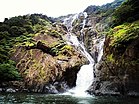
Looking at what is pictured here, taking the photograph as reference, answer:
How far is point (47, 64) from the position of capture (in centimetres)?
6041

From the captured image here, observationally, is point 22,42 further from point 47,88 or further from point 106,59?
point 106,59

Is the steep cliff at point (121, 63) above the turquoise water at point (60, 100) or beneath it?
above

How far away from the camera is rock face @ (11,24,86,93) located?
5741cm

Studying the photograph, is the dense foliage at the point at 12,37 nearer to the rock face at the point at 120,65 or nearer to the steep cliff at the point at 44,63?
the steep cliff at the point at 44,63

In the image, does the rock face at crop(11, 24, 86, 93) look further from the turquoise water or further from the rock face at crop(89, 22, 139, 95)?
the turquoise water

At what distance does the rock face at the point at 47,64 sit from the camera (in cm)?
5741

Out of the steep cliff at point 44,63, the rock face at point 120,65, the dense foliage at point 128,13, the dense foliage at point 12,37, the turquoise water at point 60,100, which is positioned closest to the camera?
the turquoise water at point 60,100

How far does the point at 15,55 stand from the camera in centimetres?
6612

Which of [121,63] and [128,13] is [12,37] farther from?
[121,63]

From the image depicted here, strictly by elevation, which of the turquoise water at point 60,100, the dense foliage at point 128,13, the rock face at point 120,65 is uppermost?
the dense foliage at point 128,13

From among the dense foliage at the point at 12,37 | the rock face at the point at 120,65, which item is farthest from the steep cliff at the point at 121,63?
the dense foliage at the point at 12,37

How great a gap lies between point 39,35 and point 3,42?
9.43 metres

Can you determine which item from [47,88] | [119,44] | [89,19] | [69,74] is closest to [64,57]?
[69,74]

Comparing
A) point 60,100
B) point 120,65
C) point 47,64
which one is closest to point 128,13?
point 120,65
